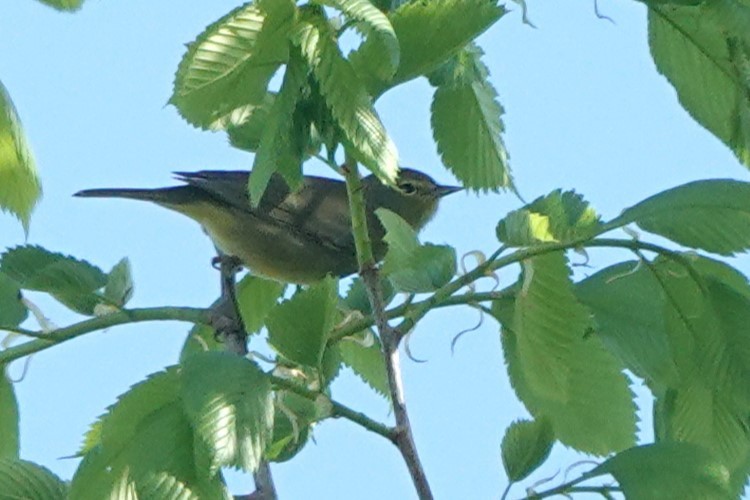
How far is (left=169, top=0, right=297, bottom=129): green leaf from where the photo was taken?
1802 mm

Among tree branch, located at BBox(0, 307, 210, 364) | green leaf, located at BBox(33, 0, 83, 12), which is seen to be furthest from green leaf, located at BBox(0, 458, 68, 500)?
green leaf, located at BBox(33, 0, 83, 12)

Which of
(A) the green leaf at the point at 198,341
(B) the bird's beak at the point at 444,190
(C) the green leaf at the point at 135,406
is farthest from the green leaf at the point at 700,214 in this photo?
(B) the bird's beak at the point at 444,190

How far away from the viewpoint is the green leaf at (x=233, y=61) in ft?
5.91

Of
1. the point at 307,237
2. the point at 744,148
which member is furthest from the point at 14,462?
the point at 307,237

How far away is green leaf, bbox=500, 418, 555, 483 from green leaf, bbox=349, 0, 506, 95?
0.54 meters

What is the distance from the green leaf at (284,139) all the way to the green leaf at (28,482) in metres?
0.53

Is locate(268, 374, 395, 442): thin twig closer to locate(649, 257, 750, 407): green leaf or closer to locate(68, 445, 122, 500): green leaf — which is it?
locate(68, 445, 122, 500): green leaf

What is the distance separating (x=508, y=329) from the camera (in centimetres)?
222

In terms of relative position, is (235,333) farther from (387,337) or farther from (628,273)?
(628,273)

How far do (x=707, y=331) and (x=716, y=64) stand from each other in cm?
45

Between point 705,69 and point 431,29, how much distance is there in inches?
23.2

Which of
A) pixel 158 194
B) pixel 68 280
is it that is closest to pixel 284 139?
pixel 68 280

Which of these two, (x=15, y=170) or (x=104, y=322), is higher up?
(x=15, y=170)

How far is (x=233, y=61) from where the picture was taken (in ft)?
6.00
